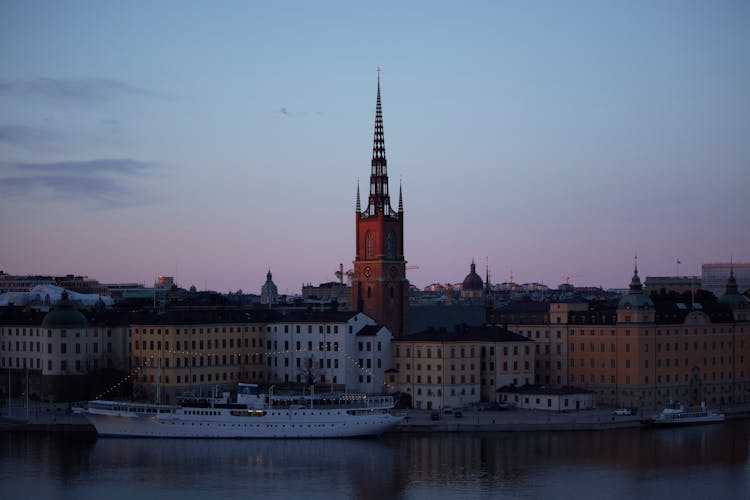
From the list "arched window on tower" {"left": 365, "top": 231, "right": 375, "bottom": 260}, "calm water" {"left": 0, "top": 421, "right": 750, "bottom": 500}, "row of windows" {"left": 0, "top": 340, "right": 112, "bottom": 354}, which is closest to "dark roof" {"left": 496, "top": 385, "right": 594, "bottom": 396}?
"calm water" {"left": 0, "top": 421, "right": 750, "bottom": 500}

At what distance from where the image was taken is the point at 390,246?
110m

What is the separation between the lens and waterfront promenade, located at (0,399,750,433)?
86.2 m

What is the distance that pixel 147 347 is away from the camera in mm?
98688

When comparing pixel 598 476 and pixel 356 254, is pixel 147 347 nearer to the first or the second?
pixel 356 254

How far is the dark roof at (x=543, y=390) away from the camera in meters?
93.2

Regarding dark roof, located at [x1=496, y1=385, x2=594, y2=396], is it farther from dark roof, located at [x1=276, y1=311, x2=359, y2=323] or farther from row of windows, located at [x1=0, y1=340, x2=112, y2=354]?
row of windows, located at [x1=0, y1=340, x2=112, y2=354]

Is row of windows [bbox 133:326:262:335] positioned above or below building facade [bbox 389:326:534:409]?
above

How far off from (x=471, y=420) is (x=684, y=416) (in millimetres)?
14068

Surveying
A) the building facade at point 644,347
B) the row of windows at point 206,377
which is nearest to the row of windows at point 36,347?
the row of windows at point 206,377

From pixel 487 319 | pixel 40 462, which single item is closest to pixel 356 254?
pixel 487 319

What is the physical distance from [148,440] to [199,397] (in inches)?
179

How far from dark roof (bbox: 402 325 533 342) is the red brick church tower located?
909cm

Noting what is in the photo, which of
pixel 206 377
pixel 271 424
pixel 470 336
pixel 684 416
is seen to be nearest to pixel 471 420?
pixel 470 336

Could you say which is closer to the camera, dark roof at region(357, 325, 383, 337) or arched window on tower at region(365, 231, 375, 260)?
dark roof at region(357, 325, 383, 337)
